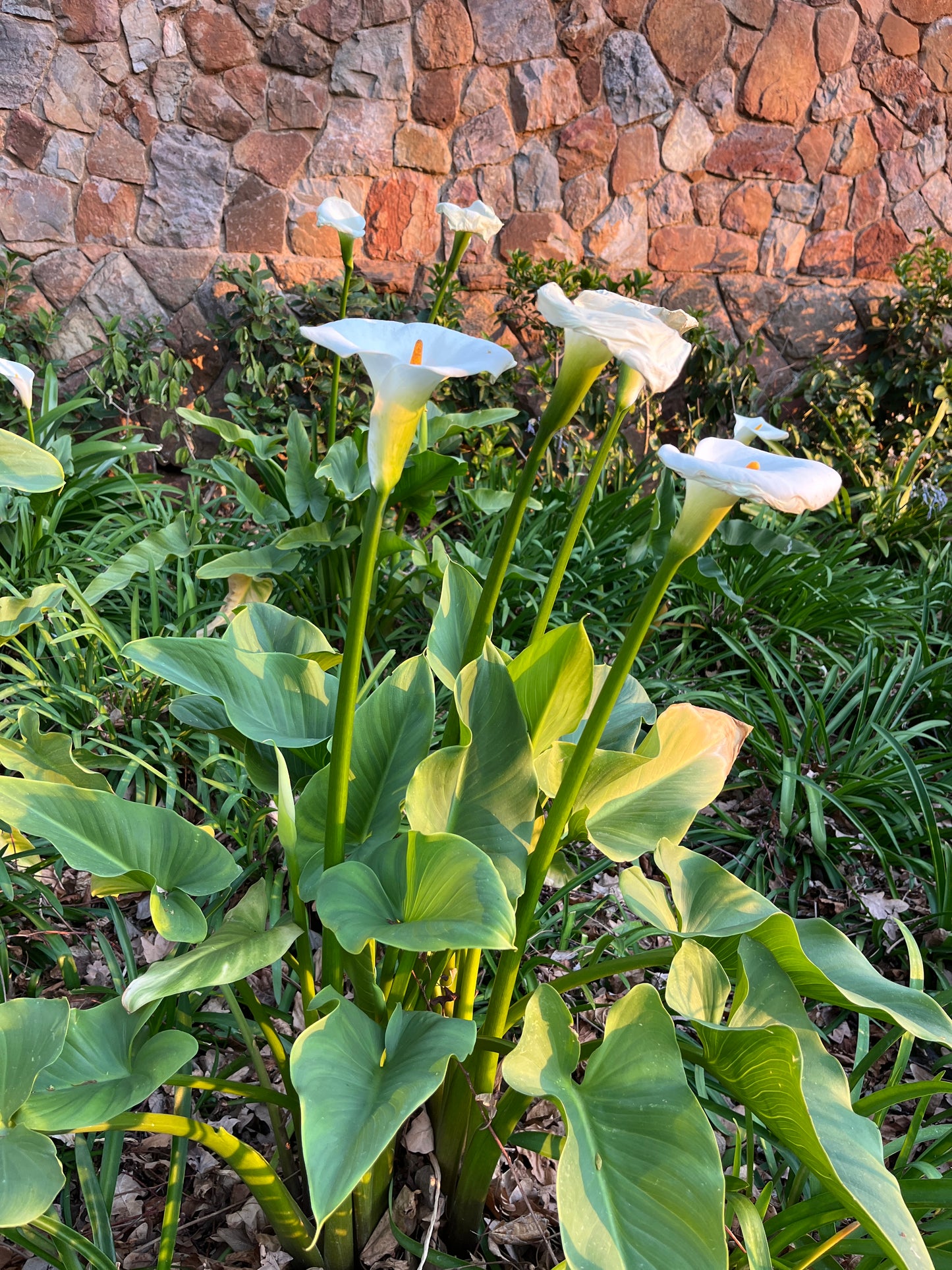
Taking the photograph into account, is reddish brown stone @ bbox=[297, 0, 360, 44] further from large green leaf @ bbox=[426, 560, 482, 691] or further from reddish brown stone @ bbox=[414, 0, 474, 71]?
large green leaf @ bbox=[426, 560, 482, 691]

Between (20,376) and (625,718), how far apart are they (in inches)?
49.6

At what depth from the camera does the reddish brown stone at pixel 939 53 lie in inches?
153

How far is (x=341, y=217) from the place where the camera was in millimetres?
1695

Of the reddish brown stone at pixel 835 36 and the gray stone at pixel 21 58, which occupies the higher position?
the reddish brown stone at pixel 835 36

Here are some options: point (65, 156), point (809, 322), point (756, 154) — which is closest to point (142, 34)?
point (65, 156)

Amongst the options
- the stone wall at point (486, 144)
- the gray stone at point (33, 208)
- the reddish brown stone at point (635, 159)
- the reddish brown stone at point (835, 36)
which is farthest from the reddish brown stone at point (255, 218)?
the reddish brown stone at point (835, 36)

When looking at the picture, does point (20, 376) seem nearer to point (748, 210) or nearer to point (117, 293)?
point (117, 293)

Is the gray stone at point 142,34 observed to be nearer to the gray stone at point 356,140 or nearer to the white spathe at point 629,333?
the gray stone at point 356,140

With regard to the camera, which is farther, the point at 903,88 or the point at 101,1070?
the point at 903,88

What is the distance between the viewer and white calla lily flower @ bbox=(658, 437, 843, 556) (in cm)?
64

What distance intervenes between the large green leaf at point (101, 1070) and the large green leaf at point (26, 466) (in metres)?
0.58

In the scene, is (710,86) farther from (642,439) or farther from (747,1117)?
(747,1117)

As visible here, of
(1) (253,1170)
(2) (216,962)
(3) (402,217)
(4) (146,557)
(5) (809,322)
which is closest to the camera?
(2) (216,962)

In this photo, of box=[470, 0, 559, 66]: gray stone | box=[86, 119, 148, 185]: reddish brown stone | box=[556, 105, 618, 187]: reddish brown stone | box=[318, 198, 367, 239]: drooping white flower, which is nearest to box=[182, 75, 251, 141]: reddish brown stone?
box=[86, 119, 148, 185]: reddish brown stone
